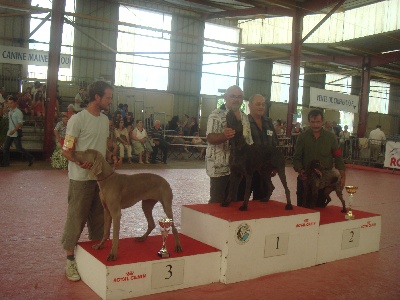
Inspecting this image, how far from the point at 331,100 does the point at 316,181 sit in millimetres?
9984

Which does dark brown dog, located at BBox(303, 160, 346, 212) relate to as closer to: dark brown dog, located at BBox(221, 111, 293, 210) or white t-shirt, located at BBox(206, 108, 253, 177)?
dark brown dog, located at BBox(221, 111, 293, 210)

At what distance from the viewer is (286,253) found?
13.7ft

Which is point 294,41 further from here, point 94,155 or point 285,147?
point 94,155

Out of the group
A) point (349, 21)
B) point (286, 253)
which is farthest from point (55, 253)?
point (349, 21)

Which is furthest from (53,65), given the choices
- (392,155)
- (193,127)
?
(392,155)

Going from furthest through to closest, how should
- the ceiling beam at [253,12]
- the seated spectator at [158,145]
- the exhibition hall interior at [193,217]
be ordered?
the ceiling beam at [253,12] < the seated spectator at [158,145] < the exhibition hall interior at [193,217]

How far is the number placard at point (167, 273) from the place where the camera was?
3383 mm

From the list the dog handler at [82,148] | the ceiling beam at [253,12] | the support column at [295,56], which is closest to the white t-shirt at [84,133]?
the dog handler at [82,148]

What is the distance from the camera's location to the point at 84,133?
349 cm

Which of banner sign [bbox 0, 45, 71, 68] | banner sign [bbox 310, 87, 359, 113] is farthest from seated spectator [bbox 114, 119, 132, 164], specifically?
banner sign [bbox 310, 87, 359, 113]

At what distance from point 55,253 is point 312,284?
2477 millimetres

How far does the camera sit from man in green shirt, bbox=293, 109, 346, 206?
203 inches

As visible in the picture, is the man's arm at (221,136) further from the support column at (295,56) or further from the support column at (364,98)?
the support column at (364,98)

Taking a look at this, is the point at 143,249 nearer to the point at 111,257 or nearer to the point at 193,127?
the point at 111,257
